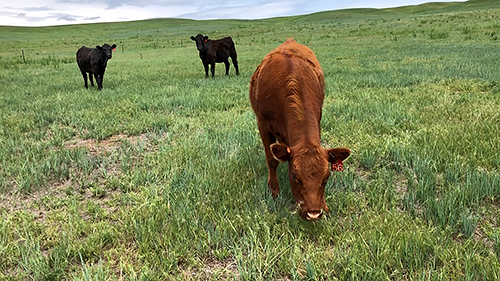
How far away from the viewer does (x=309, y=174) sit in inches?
104

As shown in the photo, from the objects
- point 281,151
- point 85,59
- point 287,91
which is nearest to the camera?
point 281,151

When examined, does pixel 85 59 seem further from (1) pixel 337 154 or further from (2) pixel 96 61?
(1) pixel 337 154

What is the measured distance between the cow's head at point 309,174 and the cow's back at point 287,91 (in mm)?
406

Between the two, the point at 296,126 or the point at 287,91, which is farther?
the point at 287,91

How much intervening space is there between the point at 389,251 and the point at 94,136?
5.25 meters

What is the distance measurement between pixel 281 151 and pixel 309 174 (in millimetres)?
325

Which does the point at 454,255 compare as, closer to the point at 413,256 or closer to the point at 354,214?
the point at 413,256

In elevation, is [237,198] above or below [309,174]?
below

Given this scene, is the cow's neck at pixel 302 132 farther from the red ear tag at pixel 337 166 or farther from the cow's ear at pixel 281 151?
the red ear tag at pixel 337 166

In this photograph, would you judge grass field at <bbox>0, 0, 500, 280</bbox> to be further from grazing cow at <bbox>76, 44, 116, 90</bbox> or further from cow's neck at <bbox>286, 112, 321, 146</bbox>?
grazing cow at <bbox>76, 44, 116, 90</bbox>

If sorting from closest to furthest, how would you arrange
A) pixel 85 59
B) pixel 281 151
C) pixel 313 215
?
pixel 313 215 → pixel 281 151 → pixel 85 59

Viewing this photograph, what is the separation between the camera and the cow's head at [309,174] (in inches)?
104

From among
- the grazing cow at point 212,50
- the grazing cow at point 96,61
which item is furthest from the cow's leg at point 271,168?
the grazing cow at point 212,50

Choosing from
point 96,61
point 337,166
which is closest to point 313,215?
point 337,166
